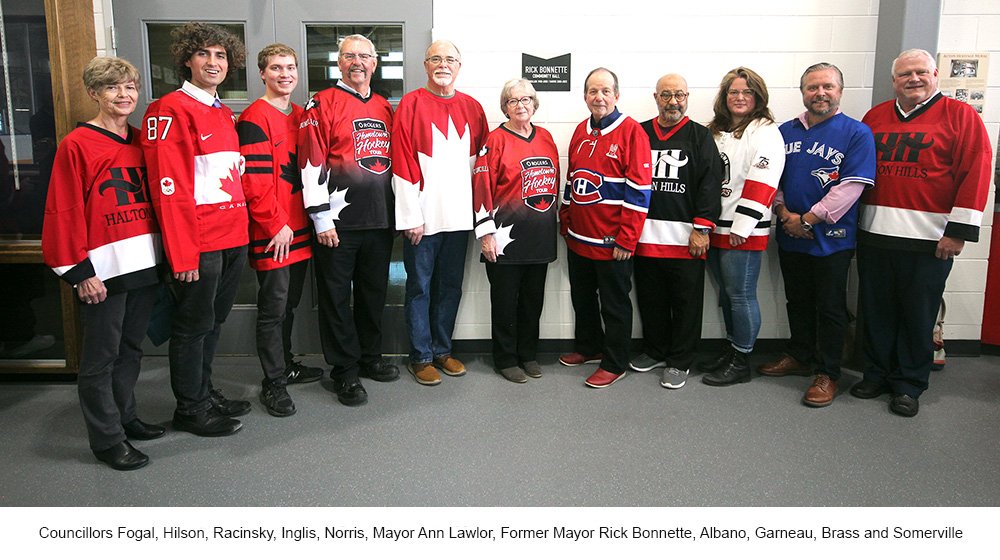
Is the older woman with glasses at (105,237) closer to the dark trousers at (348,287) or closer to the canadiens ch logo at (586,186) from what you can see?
the dark trousers at (348,287)

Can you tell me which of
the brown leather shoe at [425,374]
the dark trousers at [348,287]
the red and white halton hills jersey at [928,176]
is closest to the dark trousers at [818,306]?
the red and white halton hills jersey at [928,176]

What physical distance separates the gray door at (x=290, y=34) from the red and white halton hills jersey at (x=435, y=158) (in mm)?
462

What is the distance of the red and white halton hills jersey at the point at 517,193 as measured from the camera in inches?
122

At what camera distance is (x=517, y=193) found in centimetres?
313

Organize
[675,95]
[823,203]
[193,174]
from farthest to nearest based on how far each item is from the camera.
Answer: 1. [675,95]
2. [823,203]
3. [193,174]

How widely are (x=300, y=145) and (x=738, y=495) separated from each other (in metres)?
2.27

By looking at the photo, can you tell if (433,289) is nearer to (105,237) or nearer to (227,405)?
(227,405)

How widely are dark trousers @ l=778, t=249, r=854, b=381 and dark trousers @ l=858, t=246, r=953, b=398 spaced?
0.11 m

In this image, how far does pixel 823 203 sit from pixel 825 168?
0.59 feet

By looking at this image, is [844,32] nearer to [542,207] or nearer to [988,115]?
[988,115]

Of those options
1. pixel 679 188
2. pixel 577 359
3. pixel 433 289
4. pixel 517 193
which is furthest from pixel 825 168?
pixel 433 289

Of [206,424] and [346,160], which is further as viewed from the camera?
[346,160]

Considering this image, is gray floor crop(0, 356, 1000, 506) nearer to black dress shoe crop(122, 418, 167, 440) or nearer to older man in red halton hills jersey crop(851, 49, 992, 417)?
black dress shoe crop(122, 418, 167, 440)

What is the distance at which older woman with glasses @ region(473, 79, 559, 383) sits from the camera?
310cm
